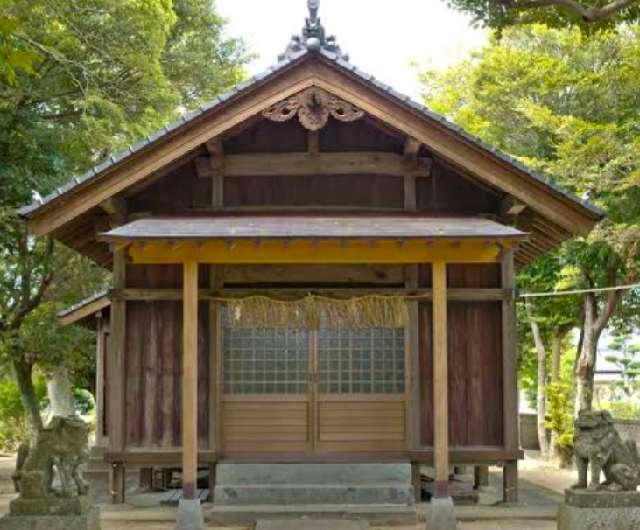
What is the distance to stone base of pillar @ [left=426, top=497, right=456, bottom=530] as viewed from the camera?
9.47 meters

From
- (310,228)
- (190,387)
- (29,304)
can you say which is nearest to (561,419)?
(310,228)

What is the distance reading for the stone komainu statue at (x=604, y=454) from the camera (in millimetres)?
9047

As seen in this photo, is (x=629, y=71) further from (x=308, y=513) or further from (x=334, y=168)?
(x=308, y=513)

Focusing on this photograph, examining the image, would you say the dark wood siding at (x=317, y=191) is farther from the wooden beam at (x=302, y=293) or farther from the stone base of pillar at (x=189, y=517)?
the stone base of pillar at (x=189, y=517)

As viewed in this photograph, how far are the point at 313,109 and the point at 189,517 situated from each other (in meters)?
4.95

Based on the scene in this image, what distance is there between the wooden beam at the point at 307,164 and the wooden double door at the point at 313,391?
210cm

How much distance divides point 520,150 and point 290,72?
37.8ft

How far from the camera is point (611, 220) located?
53.2 ft

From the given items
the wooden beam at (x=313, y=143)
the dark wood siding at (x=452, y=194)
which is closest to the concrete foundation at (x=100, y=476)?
the wooden beam at (x=313, y=143)

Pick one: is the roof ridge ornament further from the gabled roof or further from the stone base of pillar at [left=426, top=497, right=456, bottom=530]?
the gabled roof

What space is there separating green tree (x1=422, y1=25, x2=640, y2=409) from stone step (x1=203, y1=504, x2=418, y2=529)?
6683mm

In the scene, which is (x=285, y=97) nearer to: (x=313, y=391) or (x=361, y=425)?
(x=313, y=391)

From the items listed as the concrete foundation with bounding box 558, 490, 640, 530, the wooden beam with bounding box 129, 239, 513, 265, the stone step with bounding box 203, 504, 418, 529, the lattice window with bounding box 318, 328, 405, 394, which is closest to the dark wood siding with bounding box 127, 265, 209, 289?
the wooden beam with bounding box 129, 239, 513, 265

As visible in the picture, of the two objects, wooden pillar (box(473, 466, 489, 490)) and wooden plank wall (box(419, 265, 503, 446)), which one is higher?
wooden plank wall (box(419, 265, 503, 446))
